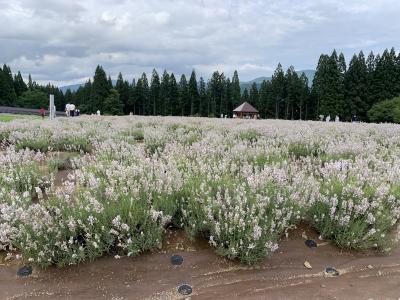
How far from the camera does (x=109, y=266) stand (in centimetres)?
374

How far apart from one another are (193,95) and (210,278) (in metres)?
87.5

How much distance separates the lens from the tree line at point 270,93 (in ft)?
199

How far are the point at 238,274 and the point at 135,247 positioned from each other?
3.52 ft

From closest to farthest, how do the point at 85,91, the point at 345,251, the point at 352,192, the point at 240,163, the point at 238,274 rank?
1. the point at 238,274
2. the point at 345,251
3. the point at 352,192
4. the point at 240,163
5. the point at 85,91

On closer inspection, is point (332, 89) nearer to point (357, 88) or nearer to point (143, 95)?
point (357, 88)

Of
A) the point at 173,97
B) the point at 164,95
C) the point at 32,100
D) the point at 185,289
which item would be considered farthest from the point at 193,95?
the point at 185,289

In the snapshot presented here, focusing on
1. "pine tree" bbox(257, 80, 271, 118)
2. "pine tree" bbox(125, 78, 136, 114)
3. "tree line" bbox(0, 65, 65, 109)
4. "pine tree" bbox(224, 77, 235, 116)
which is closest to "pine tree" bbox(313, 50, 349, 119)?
"pine tree" bbox(257, 80, 271, 118)

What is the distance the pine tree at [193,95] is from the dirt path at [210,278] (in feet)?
282

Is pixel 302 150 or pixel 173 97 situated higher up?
pixel 173 97

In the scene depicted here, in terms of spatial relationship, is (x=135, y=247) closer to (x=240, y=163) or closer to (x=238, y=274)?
(x=238, y=274)

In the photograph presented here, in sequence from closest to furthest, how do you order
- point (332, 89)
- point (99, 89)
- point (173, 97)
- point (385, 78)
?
1. point (385, 78)
2. point (332, 89)
3. point (99, 89)
4. point (173, 97)

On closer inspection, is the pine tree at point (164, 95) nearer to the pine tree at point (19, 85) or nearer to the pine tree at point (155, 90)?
the pine tree at point (155, 90)

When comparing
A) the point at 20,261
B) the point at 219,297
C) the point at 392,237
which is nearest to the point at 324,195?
the point at 392,237

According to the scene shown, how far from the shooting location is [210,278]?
3611 mm
